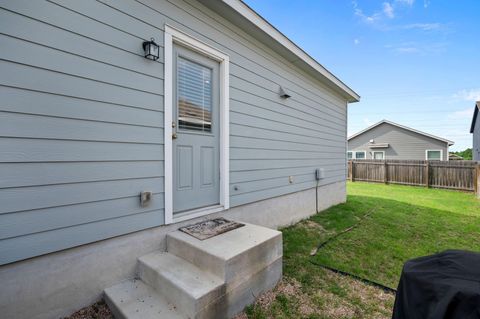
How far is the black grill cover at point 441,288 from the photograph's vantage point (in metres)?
0.98

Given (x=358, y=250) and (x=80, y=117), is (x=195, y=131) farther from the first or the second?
(x=358, y=250)

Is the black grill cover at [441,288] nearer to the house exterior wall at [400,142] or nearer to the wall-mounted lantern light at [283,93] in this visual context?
the wall-mounted lantern light at [283,93]

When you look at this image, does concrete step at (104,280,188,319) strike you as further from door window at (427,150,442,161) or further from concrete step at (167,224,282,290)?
door window at (427,150,442,161)

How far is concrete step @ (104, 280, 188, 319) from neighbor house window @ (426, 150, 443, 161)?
65.1 feet

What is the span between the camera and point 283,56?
446 centimetres

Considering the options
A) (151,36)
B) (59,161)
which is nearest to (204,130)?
(151,36)

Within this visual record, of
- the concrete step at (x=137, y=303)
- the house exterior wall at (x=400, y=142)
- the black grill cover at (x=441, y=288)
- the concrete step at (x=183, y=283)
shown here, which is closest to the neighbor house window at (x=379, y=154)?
the house exterior wall at (x=400, y=142)

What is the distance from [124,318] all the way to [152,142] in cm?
155

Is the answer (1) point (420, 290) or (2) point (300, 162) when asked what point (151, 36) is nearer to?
(1) point (420, 290)

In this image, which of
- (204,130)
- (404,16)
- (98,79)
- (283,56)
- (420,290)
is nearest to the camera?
(420,290)

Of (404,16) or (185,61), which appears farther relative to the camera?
(404,16)

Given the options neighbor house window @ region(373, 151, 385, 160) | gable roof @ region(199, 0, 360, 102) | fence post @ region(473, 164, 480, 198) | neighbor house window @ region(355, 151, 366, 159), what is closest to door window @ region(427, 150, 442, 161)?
neighbor house window @ region(373, 151, 385, 160)

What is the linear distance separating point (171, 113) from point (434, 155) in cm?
1970

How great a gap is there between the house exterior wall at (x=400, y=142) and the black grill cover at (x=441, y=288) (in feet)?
62.0
